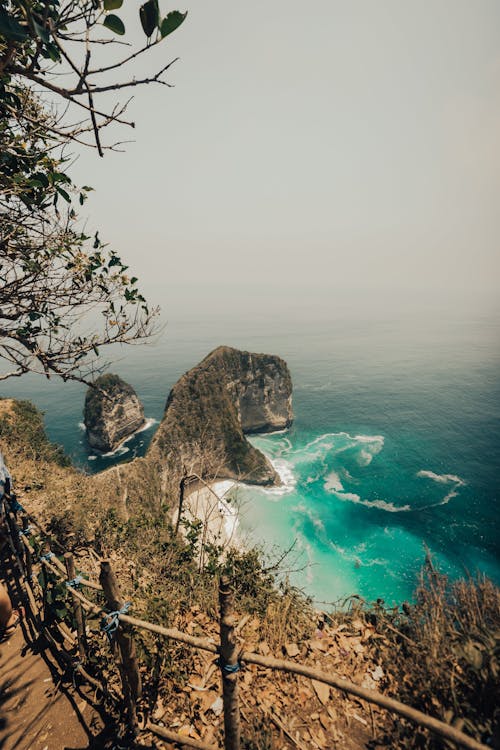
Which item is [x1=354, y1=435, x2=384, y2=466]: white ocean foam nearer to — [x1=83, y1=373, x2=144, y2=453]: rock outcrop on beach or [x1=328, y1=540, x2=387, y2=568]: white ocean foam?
[x1=328, y1=540, x2=387, y2=568]: white ocean foam

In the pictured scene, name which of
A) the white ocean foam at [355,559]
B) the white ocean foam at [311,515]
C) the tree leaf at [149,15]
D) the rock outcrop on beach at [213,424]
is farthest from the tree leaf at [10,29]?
the white ocean foam at [311,515]

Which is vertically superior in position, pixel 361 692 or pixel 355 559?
pixel 361 692

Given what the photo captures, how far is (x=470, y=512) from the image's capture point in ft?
118

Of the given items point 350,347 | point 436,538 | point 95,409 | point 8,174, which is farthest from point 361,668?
point 350,347

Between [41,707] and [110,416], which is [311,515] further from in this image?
[41,707]

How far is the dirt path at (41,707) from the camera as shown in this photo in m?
3.60

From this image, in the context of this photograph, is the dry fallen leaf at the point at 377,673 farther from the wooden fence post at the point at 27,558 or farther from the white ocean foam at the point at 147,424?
the white ocean foam at the point at 147,424

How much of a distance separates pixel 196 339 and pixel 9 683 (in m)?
158

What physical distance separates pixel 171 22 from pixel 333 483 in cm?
4577

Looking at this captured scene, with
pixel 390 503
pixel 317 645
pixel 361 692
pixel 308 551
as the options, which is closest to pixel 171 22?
pixel 361 692

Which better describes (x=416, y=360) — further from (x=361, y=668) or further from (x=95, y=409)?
(x=361, y=668)

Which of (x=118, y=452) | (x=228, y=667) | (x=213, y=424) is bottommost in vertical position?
(x=118, y=452)

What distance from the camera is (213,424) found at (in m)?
45.7

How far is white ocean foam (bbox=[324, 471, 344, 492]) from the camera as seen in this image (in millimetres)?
41094
